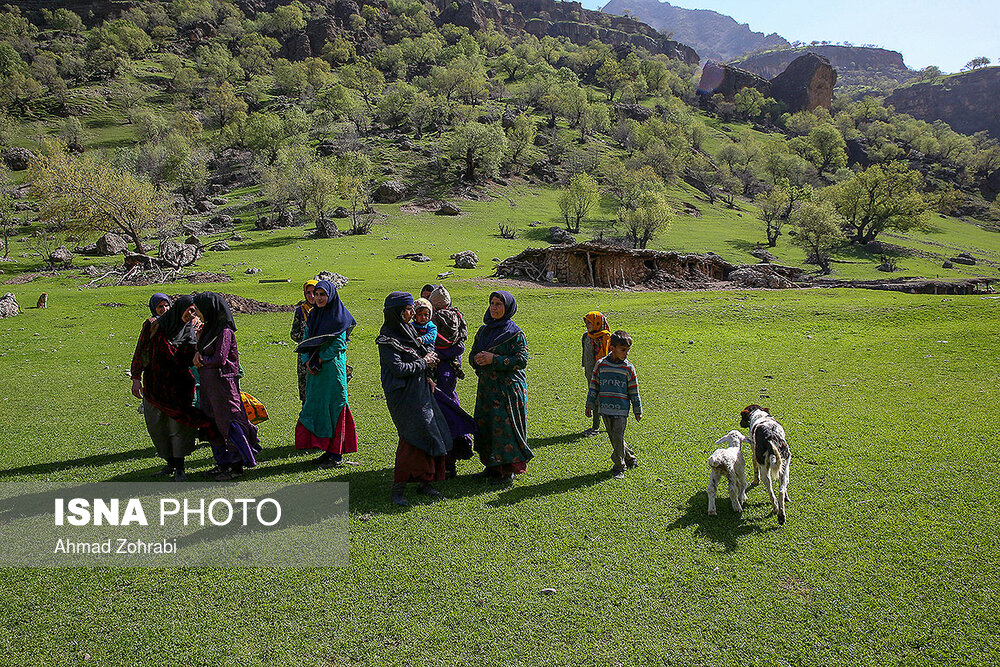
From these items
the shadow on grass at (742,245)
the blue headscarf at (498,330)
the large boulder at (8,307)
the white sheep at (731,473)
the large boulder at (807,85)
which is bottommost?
the large boulder at (8,307)

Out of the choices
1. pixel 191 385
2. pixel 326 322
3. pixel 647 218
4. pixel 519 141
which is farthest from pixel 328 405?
pixel 519 141

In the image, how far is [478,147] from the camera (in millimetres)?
75250

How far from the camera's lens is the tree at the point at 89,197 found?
38.7 metres

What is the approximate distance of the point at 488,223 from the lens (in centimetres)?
6400

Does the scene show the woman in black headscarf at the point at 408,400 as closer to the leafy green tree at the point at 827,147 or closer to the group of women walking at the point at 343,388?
the group of women walking at the point at 343,388

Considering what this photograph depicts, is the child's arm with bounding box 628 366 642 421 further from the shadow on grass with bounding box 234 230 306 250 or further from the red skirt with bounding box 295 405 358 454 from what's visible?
the shadow on grass with bounding box 234 230 306 250

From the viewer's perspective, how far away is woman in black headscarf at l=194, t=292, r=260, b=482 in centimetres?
765

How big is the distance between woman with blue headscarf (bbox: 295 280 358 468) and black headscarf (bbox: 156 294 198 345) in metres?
1.62

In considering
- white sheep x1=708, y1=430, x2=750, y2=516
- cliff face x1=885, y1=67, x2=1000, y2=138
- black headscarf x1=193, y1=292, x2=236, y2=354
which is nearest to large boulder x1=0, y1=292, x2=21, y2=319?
black headscarf x1=193, y1=292, x2=236, y2=354

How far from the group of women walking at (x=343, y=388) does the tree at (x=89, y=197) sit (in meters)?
39.3

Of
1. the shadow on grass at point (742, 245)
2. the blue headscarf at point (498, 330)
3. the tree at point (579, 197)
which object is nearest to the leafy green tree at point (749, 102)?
the shadow on grass at point (742, 245)

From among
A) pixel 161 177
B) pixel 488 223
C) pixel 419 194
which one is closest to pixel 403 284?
pixel 488 223

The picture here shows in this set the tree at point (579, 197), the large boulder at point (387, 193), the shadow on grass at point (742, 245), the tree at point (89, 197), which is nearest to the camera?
the tree at point (89, 197)

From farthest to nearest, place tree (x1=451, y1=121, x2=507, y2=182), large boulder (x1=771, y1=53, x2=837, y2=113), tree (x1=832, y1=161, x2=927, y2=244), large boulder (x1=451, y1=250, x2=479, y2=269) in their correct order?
1. large boulder (x1=771, y1=53, x2=837, y2=113)
2. tree (x1=451, y1=121, x2=507, y2=182)
3. tree (x1=832, y1=161, x2=927, y2=244)
4. large boulder (x1=451, y1=250, x2=479, y2=269)
